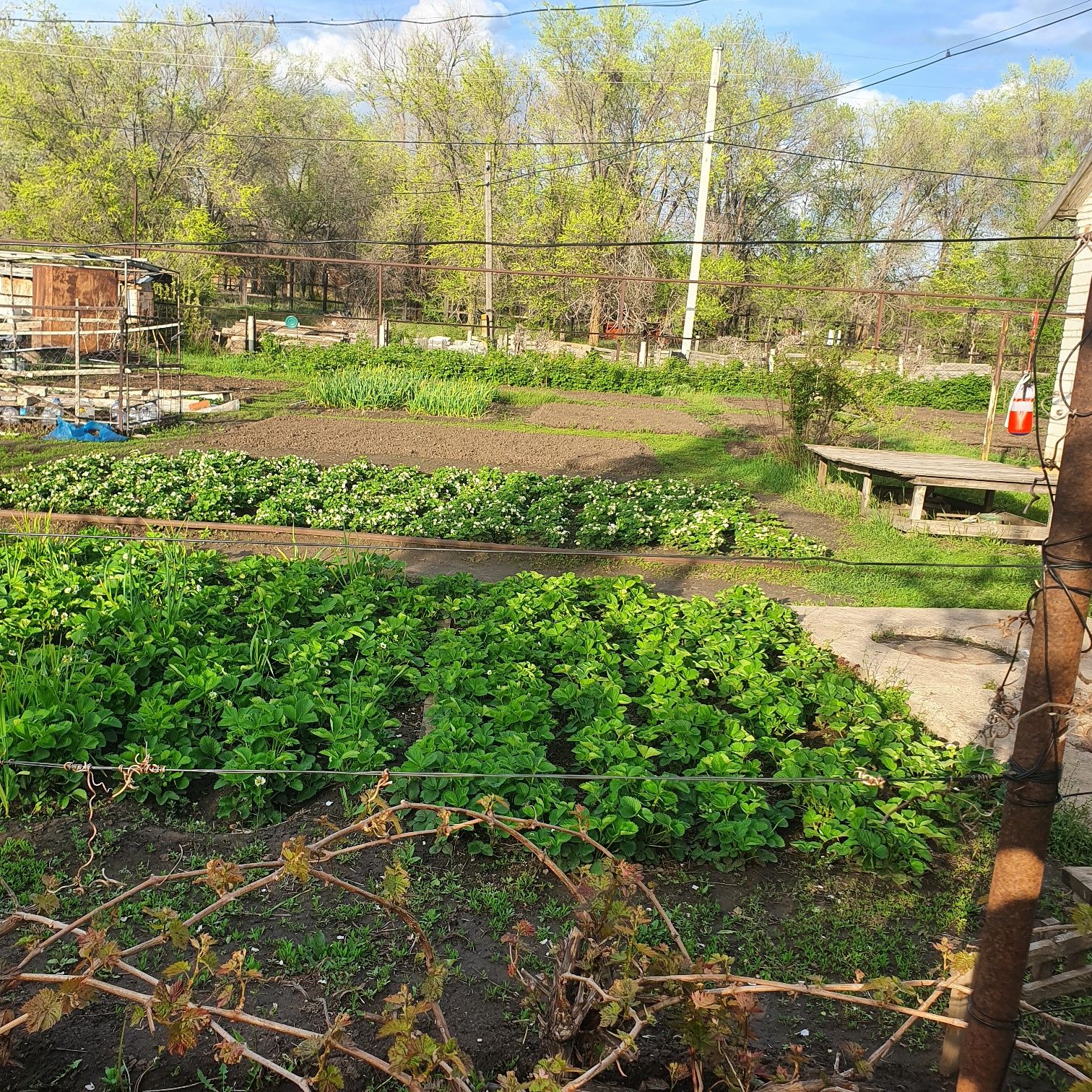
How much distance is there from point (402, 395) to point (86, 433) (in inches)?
223

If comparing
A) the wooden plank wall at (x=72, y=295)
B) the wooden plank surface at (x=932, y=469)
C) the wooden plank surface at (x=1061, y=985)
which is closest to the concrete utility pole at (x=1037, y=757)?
the wooden plank surface at (x=1061, y=985)

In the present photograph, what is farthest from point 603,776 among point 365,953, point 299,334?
point 299,334

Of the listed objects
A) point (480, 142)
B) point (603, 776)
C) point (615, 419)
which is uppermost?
point (480, 142)

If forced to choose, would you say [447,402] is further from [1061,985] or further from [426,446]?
[1061,985]

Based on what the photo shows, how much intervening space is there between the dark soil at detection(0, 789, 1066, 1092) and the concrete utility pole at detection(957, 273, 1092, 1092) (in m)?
0.45

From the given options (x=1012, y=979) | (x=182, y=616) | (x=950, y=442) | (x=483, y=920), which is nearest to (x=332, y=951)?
(x=483, y=920)

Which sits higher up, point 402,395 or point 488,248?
point 488,248

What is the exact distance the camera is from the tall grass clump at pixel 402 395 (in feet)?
54.8

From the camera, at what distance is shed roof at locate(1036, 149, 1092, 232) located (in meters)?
13.4

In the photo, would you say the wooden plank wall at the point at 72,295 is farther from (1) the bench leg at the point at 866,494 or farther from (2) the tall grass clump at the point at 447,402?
(1) the bench leg at the point at 866,494

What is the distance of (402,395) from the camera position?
667 inches

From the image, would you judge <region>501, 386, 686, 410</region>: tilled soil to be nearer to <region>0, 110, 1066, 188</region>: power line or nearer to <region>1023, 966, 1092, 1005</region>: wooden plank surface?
<region>0, 110, 1066, 188</region>: power line

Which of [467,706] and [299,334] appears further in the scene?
[299,334]

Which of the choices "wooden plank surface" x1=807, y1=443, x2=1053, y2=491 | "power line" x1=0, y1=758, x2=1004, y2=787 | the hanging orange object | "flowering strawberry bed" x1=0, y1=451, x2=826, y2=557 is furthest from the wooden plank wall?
"power line" x1=0, y1=758, x2=1004, y2=787
